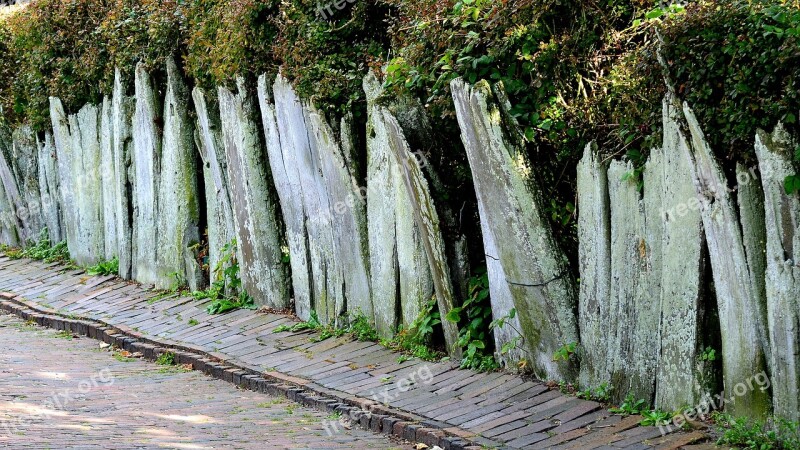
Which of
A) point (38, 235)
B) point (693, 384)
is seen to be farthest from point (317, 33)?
point (38, 235)

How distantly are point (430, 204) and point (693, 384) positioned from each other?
239 cm

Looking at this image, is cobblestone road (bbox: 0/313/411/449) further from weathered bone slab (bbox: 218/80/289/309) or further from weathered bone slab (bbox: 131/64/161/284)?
weathered bone slab (bbox: 131/64/161/284)

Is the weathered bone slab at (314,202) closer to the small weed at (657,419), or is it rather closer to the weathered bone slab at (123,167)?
the weathered bone slab at (123,167)

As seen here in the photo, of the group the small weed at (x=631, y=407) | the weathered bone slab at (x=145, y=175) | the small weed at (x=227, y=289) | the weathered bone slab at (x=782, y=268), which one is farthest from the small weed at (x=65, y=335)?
the weathered bone slab at (x=782, y=268)

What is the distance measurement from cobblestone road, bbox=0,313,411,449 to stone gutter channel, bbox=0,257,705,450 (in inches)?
6.1

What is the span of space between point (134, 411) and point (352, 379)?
1.49m

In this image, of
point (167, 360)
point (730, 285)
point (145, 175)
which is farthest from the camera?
point (145, 175)

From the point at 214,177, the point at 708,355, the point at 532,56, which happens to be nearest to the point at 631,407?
the point at 708,355

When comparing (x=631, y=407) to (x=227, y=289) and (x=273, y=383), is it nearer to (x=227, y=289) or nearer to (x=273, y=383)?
(x=273, y=383)

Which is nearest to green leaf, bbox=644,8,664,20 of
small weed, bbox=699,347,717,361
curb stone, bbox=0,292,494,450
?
small weed, bbox=699,347,717,361

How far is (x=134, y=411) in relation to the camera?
7.17 metres

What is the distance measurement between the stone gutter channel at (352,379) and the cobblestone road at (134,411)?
0.51ft

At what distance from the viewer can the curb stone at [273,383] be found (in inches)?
240

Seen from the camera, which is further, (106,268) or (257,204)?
(106,268)
